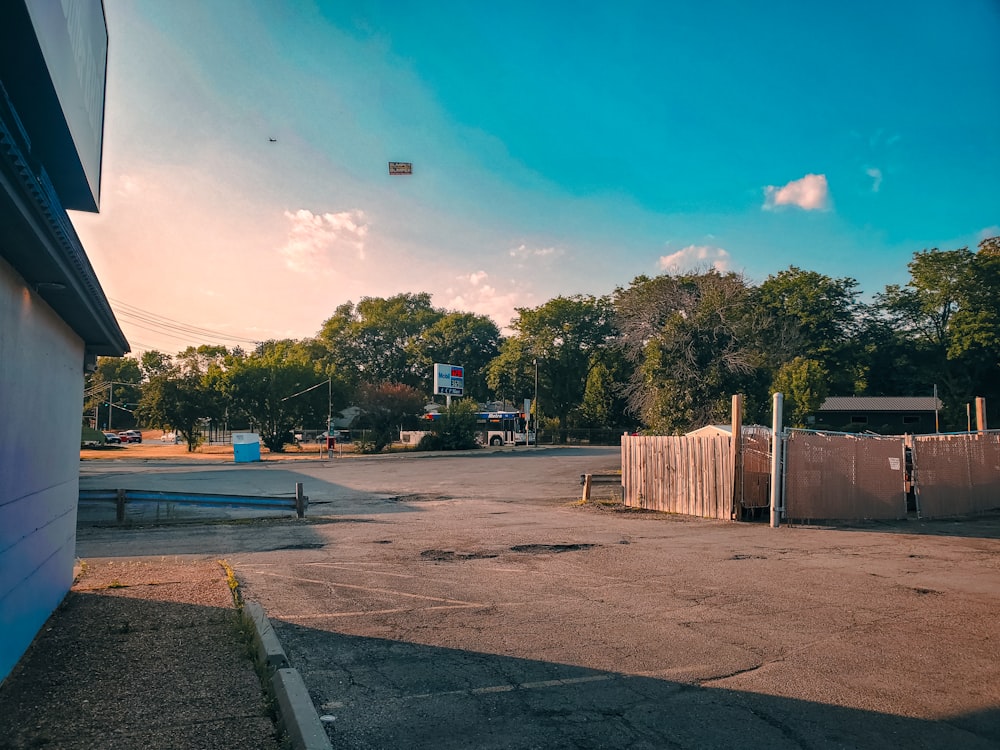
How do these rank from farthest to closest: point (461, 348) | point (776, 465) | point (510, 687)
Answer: point (461, 348) → point (776, 465) → point (510, 687)

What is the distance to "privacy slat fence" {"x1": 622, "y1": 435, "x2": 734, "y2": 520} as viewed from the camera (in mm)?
16547

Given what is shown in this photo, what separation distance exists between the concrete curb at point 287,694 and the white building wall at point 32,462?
1.89 metres

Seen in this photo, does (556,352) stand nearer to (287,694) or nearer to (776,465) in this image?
(776,465)

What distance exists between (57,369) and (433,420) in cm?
4861

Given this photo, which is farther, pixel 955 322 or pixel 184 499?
pixel 955 322

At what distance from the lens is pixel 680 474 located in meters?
17.7

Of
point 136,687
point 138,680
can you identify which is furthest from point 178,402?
point 136,687

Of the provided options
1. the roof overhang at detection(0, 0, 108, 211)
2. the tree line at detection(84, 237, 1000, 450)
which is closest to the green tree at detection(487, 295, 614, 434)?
the tree line at detection(84, 237, 1000, 450)

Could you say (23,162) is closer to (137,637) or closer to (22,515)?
(22,515)

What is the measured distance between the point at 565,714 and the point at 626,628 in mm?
2352

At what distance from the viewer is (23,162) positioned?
371 centimetres

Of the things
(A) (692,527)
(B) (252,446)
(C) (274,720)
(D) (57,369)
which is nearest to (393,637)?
(C) (274,720)

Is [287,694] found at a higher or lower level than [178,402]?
lower

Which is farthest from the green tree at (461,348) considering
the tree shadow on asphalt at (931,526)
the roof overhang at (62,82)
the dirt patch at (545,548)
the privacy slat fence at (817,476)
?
the roof overhang at (62,82)
